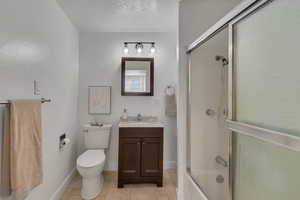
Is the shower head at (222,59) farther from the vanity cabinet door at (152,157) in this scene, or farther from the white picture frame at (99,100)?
the white picture frame at (99,100)

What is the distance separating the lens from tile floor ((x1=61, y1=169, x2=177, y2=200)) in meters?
2.35

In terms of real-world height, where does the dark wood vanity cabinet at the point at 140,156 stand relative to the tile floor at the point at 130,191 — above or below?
above

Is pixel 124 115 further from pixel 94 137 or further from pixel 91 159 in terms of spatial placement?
pixel 91 159

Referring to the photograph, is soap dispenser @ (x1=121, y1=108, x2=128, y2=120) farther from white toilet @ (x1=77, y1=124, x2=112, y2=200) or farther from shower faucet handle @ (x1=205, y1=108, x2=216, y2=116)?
shower faucet handle @ (x1=205, y1=108, x2=216, y2=116)

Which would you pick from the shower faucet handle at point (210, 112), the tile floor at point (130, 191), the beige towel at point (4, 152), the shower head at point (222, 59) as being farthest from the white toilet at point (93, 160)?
the shower head at point (222, 59)

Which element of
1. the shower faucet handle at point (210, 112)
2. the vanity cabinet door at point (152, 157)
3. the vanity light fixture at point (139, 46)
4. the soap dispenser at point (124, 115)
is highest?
the vanity light fixture at point (139, 46)

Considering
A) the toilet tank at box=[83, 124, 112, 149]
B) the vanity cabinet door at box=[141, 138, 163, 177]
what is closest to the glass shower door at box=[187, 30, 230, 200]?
the vanity cabinet door at box=[141, 138, 163, 177]

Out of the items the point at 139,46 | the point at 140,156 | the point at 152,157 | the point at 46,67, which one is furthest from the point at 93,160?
the point at 139,46

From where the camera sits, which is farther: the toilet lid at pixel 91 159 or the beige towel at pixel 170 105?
the beige towel at pixel 170 105

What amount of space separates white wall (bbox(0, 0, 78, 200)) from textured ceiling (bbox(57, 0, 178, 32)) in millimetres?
185

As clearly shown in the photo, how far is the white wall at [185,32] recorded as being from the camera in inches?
86.0

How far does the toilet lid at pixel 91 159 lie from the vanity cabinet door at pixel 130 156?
29 centimetres

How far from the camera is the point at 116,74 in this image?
3.18m

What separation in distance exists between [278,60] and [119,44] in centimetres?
262
